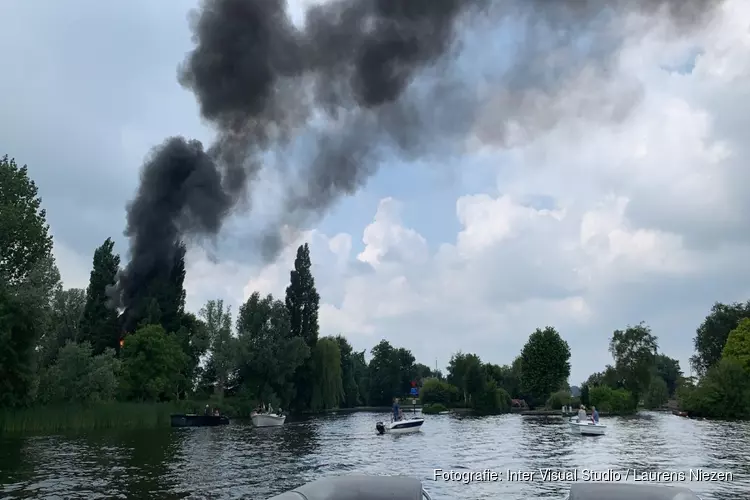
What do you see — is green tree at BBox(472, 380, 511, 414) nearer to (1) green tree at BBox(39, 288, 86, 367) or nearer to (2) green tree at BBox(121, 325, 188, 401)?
(2) green tree at BBox(121, 325, 188, 401)

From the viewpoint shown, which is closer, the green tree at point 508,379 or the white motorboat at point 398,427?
the white motorboat at point 398,427

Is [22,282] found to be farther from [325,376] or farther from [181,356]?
[325,376]

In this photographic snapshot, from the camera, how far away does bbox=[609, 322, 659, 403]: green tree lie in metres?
127

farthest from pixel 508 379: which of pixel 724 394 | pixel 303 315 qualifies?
pixel 303 315

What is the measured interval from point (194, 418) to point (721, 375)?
247 ft

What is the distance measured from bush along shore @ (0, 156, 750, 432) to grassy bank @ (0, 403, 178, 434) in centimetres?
12

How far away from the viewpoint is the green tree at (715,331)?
13838 centimetres

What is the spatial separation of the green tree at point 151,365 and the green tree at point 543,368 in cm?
7446

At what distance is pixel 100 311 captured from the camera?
277 feet

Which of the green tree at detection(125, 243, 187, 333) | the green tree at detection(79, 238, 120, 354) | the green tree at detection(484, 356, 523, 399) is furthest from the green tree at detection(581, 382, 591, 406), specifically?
the green tree at detection(79, 238, 120, 354)

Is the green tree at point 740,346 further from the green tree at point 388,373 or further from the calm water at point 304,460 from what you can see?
the green tree at point 388,373

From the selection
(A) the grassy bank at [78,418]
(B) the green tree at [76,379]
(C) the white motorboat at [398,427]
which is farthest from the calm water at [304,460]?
(B) the green tree at [76,379]

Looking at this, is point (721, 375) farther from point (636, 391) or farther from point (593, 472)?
point (593, 472)

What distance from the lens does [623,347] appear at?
13250cm
